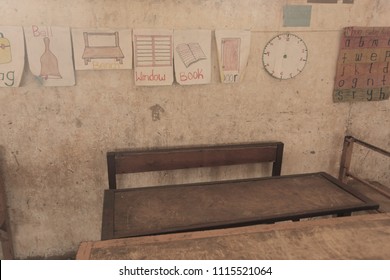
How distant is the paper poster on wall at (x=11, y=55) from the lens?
2.13 meters

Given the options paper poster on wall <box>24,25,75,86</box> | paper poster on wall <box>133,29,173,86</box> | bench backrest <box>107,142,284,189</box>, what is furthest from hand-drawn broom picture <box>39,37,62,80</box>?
bench backrest <box>107,142,284,189</box>

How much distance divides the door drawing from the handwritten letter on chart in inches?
35.4

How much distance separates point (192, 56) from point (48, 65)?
104 cm

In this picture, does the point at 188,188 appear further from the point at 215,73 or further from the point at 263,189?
the point at 215,73

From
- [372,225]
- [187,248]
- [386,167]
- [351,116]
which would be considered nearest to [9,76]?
[187,248]

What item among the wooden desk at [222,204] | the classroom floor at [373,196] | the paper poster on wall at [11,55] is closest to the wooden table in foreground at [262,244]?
the wooden desk at [222,204]

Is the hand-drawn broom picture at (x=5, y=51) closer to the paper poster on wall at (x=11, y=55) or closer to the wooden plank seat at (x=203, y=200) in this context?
the paper poster on wall at (x=11, y=55)

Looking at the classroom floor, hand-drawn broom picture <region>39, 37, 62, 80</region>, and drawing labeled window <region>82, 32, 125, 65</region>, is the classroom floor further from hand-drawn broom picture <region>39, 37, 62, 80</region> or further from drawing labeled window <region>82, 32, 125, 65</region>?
drawing labeled window <region>82, 32, 125, 65</region>

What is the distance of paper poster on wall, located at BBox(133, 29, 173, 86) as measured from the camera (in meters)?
2.30

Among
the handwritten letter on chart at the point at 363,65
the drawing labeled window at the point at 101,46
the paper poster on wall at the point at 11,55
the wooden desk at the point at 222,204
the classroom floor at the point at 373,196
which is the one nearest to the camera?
the wooden desk at the point at 222,204

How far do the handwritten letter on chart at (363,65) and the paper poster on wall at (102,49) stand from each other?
1.76 meters

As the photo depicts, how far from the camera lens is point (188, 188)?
2.15 metres

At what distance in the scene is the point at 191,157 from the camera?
2559mm

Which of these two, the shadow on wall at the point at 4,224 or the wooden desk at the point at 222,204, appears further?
the shadow on wall at the point at 4,224
